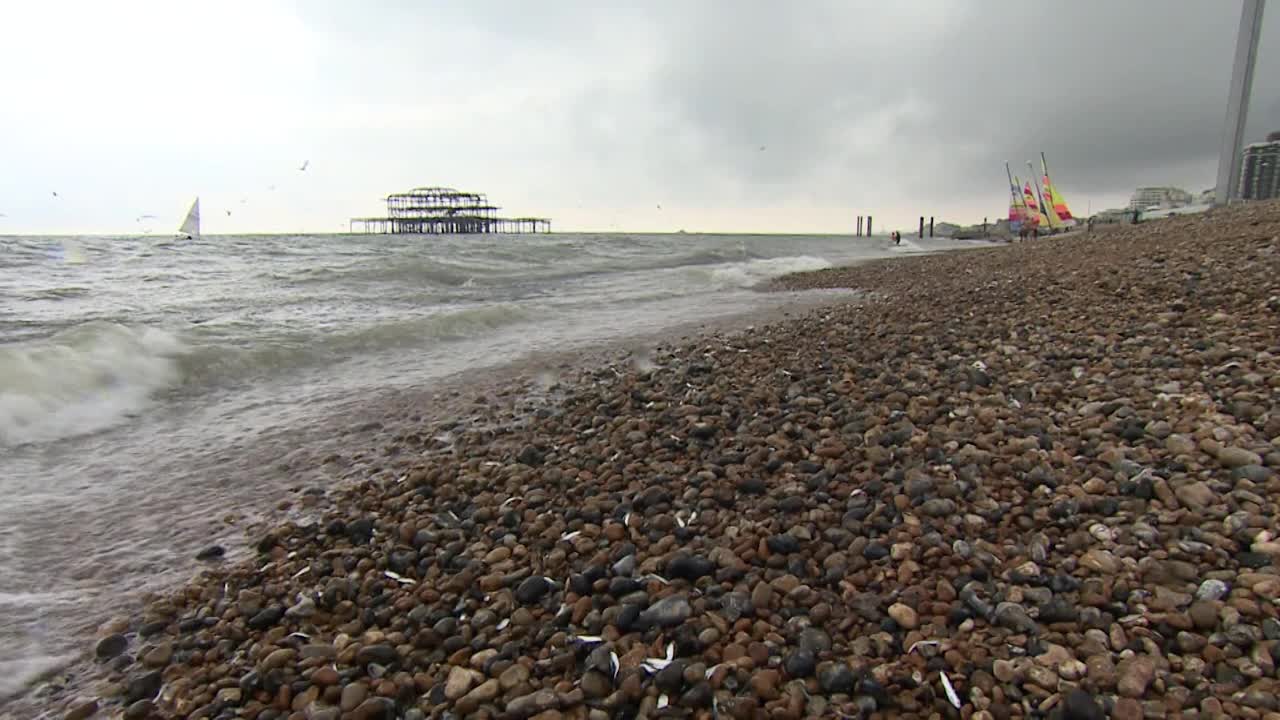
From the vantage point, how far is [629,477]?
3.73 m

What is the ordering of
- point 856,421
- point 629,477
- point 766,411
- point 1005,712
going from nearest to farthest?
point 1005,712 → point 629,477 → point 856,421 → point 766,411

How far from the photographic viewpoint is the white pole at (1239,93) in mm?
21281

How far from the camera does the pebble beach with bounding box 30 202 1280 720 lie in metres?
1.97

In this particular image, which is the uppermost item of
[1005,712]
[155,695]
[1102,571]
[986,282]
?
[986,282]

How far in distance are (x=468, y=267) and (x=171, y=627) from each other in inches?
877

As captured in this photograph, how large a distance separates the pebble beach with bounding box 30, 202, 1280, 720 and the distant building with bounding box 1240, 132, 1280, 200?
70.7 meters

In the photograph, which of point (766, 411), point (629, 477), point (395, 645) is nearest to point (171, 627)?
point (395, 645)

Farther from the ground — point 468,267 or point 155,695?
point 468,267

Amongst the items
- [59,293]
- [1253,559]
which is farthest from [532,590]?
[59,293]

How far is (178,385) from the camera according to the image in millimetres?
7258

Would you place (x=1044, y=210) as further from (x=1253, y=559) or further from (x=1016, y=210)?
(x=1253, y=559)

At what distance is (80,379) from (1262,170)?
7843 cm

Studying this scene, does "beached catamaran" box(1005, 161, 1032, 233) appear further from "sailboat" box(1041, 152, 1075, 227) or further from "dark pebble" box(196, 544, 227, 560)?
"dark pebble" box(196, 544, 227, 560)

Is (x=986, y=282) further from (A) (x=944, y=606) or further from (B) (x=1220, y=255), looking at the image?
(A) (x=944, y=606)
